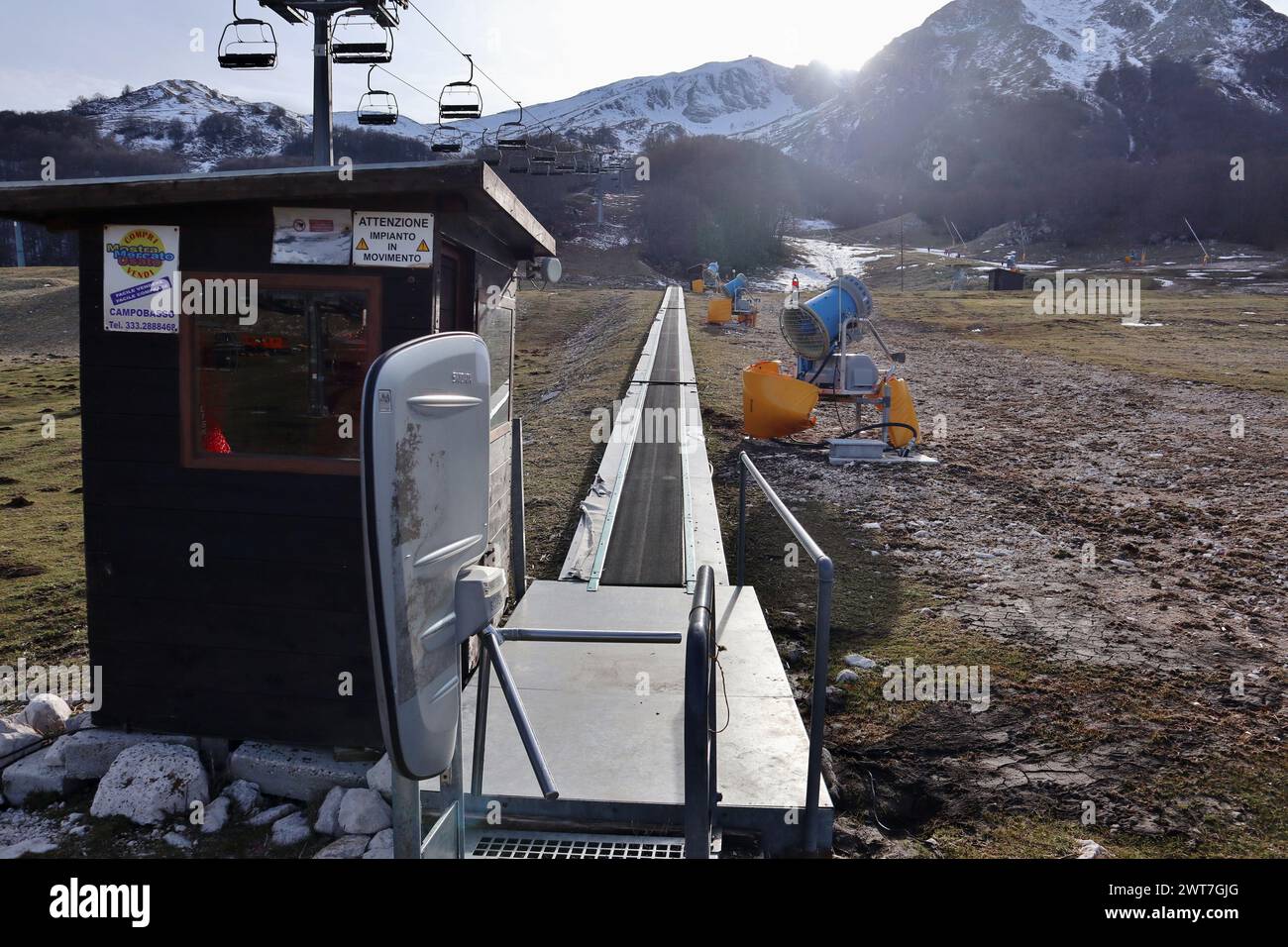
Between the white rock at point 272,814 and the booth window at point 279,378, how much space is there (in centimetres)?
178

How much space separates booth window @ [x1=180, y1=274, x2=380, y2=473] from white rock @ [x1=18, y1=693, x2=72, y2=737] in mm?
2066

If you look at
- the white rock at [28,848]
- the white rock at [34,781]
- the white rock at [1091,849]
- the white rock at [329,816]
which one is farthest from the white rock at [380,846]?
the white rock at [1091,849]

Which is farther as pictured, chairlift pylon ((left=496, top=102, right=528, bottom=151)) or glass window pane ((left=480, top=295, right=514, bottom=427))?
chairlift pylon ((left=496, top=102, right=528, bottom=151))

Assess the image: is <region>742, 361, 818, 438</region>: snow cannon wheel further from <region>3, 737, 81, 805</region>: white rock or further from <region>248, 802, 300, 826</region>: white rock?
<region>3, 737, 81, 805</region>: white rock

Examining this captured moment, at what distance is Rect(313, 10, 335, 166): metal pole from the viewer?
8.65 meters

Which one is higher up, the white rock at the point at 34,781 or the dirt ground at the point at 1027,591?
the dirt ground at the point at 1027,591

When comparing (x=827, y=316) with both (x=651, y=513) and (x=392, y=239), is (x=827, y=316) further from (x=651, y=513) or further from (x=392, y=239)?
(x=392, y=239)

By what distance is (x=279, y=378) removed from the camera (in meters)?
4.98

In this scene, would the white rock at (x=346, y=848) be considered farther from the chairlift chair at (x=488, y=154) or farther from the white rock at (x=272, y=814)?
the chairlift chair at (x=488, y=154)

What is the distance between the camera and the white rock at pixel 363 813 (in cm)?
450

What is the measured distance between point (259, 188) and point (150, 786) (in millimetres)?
3107

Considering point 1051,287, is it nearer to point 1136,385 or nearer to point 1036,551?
point 1136,385

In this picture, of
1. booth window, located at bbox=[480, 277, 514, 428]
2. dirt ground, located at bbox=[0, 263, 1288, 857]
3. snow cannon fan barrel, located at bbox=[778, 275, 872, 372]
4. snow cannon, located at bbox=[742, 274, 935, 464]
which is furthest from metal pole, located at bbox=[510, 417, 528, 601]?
snow cannon fan barrel, located at bbox=[778, 275, 872, 372]

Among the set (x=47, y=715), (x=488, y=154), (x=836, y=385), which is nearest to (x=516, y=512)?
(x=47, y=715)
